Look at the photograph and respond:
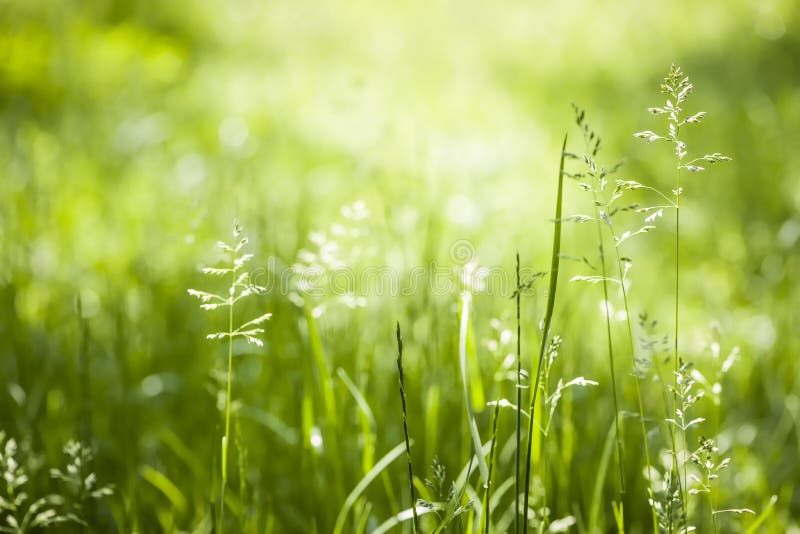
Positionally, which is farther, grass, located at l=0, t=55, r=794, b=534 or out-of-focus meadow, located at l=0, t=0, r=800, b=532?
out-of-focus meadow, located at l=0, t=0, r=800, b=532

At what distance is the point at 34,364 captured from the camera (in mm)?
1849

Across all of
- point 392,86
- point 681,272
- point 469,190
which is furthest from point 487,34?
point 681,272

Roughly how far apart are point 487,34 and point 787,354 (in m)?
6.16

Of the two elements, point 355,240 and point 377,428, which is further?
point 355,240

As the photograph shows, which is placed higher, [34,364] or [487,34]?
[487,34]

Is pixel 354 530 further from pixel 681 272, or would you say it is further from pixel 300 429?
pixel 681 272

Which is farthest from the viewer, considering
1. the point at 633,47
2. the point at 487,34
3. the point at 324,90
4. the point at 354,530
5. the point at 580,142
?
the point at 487,34

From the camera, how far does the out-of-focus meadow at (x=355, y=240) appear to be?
1564mm

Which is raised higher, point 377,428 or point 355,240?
Result: point 355,240

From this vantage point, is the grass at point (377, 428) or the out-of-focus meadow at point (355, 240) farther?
the out-of-focus meadow at point (355, 240)

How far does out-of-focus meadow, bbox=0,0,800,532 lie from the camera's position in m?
1.56

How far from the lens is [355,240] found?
10.1ft

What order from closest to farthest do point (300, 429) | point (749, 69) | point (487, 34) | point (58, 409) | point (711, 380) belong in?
point (300, 429), point (58, 409), point (711, 380), point (749, 69), point (487, 34)

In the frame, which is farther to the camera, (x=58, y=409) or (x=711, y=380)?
(x=711, y=380)
